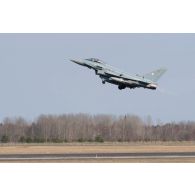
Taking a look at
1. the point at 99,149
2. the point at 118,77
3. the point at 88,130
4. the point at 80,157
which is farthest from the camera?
the point at 88,130

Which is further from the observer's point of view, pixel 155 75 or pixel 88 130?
pixel 88 130

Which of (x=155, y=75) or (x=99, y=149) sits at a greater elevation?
(x=155, y=75)

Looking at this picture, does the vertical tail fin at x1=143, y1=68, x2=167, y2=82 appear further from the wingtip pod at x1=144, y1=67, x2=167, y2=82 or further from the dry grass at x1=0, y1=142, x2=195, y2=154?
the dry grass at x1=0, y1=142, x2=195, y2=154

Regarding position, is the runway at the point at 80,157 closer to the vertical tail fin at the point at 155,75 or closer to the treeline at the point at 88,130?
the vertical tail fin at the point at 155,75

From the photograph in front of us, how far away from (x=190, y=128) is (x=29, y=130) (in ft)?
47.8

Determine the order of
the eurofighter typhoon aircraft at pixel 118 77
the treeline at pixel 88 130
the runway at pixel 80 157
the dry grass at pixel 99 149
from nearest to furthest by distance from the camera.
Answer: the eurofighter typhoon aircraft at pixel 118 77, the runway at pixel 80 157, the dry grass at pixel 99 149, the treeline at pixel 88 130

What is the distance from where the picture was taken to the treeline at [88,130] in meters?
53.3

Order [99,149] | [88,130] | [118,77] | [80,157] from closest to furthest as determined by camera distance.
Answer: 1. [118,77]
2. [80,157]
3. [99,149]
4. [88,130]

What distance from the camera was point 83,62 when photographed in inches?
1511

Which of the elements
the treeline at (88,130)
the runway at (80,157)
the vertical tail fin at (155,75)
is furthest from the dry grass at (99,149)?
the vertical tail fin at (155,75)

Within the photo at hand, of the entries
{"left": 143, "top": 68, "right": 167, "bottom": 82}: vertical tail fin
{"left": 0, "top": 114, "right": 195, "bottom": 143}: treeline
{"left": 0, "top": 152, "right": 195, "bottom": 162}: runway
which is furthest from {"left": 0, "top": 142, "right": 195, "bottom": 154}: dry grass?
{"left": 143, "top": 68, "right": 167, "bottom": 82}: vertical tail fin

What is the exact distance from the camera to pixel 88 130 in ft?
192

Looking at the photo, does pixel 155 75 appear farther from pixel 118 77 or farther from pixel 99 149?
pixel 99 149

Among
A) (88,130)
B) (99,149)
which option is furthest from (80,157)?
(88,130)
